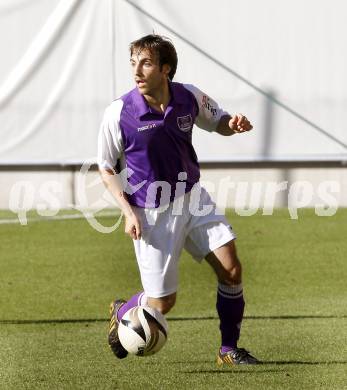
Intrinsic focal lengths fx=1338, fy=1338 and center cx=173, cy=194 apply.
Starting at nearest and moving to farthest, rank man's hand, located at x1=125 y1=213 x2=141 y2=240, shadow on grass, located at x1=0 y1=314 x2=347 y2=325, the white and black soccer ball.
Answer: the white and black soccer ball → man's hand, located at x1=125 y1=213 x2=141 y2=240 → shadow on grass, located at x1=0 y1=314 x2=347 y2=325

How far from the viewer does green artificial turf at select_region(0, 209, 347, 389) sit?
7.97 meters

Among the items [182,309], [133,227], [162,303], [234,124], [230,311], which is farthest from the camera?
[182,309]

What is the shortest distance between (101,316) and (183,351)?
1.86m

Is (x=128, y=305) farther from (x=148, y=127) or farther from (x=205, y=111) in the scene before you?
(x=205, y=111)

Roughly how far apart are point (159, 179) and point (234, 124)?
0.62 meters

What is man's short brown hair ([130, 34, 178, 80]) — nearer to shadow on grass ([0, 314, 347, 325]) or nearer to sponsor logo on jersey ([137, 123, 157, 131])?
sponsor logo on jersey ([137, 123, 157, 131])

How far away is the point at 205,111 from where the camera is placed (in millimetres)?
8406

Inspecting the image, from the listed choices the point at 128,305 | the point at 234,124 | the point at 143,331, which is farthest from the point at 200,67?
the point at 143,331

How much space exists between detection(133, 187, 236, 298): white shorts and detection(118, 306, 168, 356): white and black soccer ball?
0.84ft

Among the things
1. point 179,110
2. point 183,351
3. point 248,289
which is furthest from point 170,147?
point 248,289

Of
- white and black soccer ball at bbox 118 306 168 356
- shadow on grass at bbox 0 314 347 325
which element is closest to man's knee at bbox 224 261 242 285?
white and black soccer ball at bbox 118 306 168 356

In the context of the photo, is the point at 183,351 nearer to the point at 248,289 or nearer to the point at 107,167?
the point at 107,167

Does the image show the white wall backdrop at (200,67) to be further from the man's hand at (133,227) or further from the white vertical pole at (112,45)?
the man's hand at (133,227)

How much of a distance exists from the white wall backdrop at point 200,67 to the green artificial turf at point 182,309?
1.10 metres
